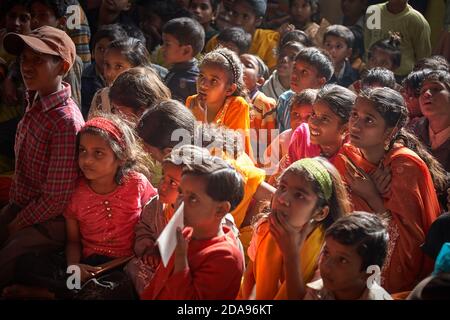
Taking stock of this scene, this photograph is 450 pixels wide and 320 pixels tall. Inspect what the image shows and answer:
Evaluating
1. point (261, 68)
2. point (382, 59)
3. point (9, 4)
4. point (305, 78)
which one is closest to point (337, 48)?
point (382, 59)

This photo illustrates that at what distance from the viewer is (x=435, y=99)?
2.90 meters

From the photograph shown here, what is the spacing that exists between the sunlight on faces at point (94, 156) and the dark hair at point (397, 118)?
0.94 m

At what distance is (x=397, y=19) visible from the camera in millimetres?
4195

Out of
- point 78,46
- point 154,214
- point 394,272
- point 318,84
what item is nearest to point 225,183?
point 154,214

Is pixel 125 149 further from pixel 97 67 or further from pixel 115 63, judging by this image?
pixel 97 67

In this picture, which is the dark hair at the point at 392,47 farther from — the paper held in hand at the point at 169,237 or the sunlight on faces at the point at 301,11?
the paper held in hand at the point at 169,237

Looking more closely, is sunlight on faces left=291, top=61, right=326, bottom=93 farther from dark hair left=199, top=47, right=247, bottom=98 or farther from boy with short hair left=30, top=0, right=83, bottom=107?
boy with short hair left=30, top=0, right=83, bottom=107

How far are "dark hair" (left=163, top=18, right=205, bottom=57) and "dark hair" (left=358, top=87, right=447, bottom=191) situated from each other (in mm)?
1550

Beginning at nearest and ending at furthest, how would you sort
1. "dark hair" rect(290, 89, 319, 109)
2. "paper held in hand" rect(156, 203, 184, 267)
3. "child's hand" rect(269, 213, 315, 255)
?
"paper held in hand" rect(156, 203, 184, 267) < "child's hand" rect(269, 213, 315, 255) < "dark hair" rect(290, 89, 319, 109)

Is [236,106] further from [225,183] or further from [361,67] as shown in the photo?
[361,67]

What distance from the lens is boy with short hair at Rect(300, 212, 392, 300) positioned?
186cm

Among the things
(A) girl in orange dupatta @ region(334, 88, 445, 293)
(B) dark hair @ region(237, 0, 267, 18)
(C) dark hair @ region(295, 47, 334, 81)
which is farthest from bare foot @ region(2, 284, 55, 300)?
(B) dark hair @ region(237, 0, 267, 18)

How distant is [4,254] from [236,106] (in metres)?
1.25

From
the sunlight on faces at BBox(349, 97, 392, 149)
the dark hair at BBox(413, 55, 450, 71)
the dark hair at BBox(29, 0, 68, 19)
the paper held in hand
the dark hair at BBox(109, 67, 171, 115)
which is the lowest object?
the paper held in hand
